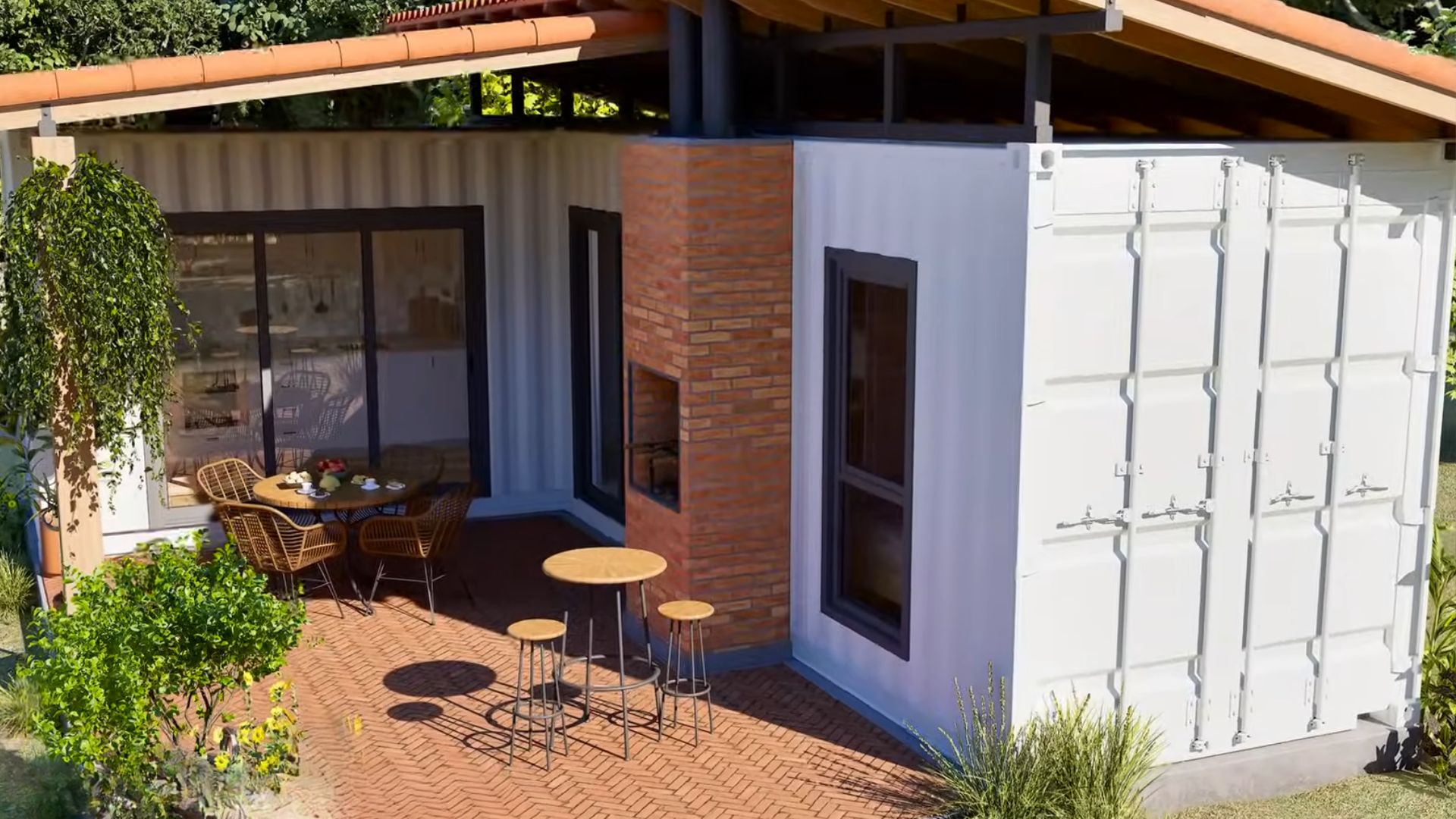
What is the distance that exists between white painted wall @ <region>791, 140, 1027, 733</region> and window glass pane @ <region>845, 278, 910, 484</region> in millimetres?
237

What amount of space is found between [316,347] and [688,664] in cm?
484

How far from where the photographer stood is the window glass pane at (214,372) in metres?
11.7

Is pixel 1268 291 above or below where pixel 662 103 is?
below

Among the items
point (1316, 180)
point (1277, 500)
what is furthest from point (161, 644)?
point (1316, 180)

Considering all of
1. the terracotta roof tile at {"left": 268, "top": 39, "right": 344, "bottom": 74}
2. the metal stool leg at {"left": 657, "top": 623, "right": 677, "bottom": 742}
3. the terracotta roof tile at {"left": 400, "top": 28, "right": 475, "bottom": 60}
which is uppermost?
the terracotta roof tile at {"left": 400, "top": 28, "right": 475, "bottom": 60}

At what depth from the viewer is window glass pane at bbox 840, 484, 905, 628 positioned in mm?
8195

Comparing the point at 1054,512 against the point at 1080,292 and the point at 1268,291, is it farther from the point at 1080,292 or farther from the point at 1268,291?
the point at 1268,291

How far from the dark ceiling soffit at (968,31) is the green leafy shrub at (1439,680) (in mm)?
3706

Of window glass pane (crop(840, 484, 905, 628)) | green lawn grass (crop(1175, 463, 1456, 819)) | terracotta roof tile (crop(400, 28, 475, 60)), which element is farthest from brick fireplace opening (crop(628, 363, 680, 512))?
green lawn grass (crop(1175, 463, 1456, 819))

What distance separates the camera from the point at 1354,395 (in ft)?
25.0

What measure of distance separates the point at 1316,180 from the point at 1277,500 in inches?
62.0

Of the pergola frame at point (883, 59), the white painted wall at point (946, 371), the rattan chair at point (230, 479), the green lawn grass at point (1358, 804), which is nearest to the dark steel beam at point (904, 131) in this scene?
the pergola frame at point (883, 59)

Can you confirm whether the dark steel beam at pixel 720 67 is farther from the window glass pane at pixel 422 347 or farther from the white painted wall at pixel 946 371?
the window glass pane at pixel 422 347

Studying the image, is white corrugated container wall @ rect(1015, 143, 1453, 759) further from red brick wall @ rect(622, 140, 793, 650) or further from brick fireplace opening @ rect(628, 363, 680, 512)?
brick fireplace opening @ rect(628, 363, 680, 512)
